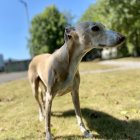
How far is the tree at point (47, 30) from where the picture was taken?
63.6 meters

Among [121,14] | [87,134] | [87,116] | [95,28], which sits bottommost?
[87,116]

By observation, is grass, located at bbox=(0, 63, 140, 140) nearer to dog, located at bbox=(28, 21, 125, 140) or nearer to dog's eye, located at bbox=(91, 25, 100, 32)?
dog, located at bbox=(28, 21, 125, 140)

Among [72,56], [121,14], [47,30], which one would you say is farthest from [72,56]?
[47,30]

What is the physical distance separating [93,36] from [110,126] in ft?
6.62

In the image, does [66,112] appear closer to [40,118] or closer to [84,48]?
[40,118]

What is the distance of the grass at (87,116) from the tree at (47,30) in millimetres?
52242

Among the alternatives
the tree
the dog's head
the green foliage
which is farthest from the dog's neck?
the tree

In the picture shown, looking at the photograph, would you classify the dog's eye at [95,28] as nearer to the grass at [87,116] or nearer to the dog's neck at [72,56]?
the dog's neck at [72,56]

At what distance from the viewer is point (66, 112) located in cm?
841

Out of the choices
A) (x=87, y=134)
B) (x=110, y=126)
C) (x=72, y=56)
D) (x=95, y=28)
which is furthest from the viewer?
(x=110, y=126)

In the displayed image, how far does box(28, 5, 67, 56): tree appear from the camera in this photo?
6356 cm

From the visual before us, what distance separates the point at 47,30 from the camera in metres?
64.6

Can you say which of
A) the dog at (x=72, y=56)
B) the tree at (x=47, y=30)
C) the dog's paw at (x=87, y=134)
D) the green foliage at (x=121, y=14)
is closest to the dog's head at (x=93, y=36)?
the dog at (x=72, y=56)

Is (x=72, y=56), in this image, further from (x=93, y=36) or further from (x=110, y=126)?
(x=110, y=126)
